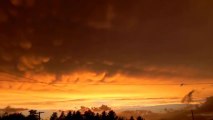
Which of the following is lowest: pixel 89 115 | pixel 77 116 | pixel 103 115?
pixel 77 116

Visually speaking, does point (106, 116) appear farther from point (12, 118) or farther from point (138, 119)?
point (12, 118)

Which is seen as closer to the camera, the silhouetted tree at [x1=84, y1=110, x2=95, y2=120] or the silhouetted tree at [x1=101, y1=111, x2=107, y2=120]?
the silhouetted tree at [x1=84, y1=110, x2=95, y2=120]

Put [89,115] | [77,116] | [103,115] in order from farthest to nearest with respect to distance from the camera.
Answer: [103,115] → [89,115] → [77,116]

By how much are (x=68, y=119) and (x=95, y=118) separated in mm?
17299

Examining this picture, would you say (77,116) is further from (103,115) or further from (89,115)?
(103,115)

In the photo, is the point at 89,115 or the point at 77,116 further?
the point at 89,115

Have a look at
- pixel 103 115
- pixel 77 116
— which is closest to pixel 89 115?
pixel 103 115

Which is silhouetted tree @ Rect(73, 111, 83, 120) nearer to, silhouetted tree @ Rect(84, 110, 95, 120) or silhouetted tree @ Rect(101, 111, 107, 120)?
silhouetted tree @ Rect(84, 110, 95, 120)

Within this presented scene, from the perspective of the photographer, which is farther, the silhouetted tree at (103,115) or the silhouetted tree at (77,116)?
the silhouetted tree at (103,115)

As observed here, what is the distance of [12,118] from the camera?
13762cm

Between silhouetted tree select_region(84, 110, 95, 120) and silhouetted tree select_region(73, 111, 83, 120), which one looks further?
silhouetted tree select_region(84, 110, 95, 120)

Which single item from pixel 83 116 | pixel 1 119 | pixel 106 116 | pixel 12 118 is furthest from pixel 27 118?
pixel 106 116

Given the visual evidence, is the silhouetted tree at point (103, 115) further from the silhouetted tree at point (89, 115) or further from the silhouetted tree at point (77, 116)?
the silhouetted tree at point (77, 116)

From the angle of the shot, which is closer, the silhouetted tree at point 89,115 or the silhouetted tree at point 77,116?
the silhouetted tree at point 77,116
